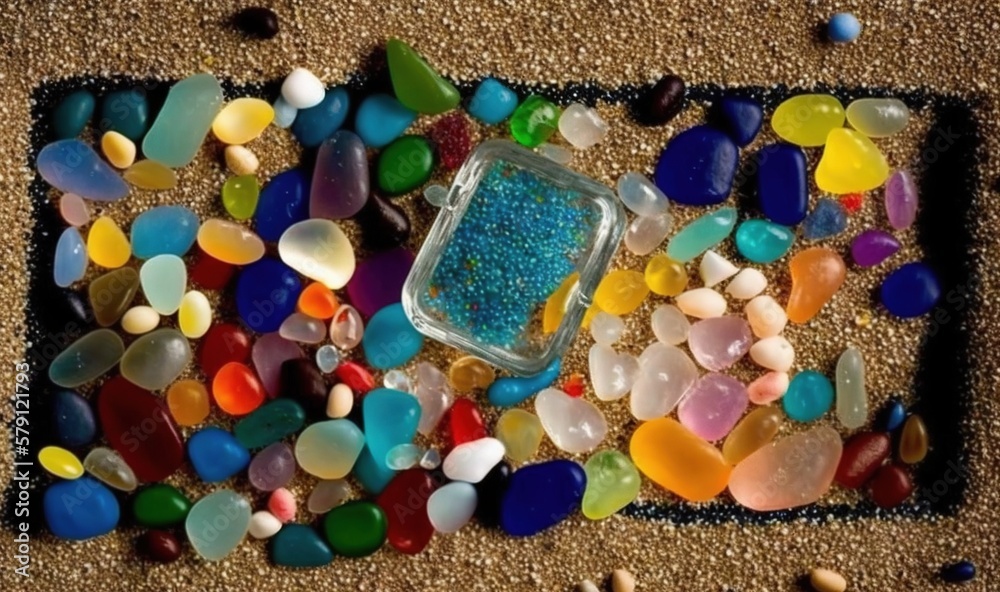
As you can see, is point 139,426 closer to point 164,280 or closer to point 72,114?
point 164,280

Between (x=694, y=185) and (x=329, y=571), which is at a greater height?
(x=694, y=185)

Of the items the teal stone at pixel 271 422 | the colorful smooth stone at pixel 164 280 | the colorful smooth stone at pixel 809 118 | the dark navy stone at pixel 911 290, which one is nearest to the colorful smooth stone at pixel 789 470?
the dark navy stone at pixel 911 290

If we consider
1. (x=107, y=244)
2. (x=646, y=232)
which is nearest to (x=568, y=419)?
(x=646, y=232)

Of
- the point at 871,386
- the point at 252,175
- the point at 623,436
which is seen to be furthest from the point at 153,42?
the point at 871,386

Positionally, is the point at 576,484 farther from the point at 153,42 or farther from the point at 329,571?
the point at 153,42

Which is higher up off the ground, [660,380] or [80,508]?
[660,380]

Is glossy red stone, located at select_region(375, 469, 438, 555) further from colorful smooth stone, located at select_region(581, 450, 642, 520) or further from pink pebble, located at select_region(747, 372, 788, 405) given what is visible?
pink pebble, located at select_region(747, 372, 788, 405)
